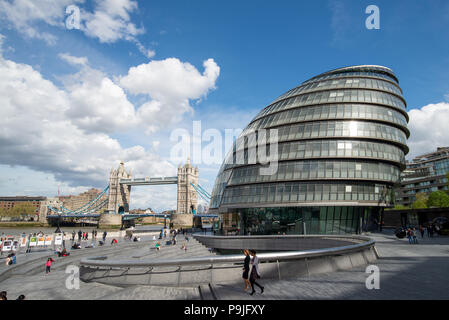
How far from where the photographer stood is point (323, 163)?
3803 cm

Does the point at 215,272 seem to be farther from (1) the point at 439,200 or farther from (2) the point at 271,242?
(1) the point at 439,200

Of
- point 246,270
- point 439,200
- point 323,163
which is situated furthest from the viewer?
point 439,200

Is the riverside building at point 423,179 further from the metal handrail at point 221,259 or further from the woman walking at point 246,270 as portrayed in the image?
the woman walking at point 246,270

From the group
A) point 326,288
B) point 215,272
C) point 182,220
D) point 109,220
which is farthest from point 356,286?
point 109,220

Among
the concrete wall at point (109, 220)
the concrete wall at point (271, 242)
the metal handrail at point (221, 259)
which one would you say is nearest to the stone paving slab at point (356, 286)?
the metal handrail at point (221, 259)

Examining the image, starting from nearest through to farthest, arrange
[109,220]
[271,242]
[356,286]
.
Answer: [356,286] < [271,242] < [109,220]

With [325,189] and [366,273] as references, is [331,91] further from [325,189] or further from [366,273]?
[366,273]

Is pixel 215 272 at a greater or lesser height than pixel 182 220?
greater

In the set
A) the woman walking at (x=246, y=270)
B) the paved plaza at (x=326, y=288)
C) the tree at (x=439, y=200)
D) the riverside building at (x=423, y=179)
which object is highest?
the riverside building at (x=423, y=179)

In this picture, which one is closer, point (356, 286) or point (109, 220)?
point (356, 286)

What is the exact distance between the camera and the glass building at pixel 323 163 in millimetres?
37594

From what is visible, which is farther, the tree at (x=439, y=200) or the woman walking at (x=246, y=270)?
the tree at (x=439, y=200)

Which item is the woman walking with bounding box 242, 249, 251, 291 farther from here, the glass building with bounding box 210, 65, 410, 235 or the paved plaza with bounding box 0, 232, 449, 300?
the glass building with bounding box 210, 65, 410, 235
